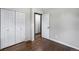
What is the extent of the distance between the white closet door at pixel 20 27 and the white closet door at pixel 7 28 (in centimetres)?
8

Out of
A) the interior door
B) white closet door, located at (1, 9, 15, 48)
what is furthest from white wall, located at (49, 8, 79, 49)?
white closet door, located at (1, 9, 15, 48)

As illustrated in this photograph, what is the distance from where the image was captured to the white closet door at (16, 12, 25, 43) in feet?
Result: 5.28

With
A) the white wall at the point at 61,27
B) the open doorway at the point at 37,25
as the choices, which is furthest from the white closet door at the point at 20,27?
the white wall at the point at 61,27

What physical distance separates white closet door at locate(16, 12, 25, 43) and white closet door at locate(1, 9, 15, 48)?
8 cm

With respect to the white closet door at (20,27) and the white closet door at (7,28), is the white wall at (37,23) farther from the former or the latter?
the white closet door at (7,28)

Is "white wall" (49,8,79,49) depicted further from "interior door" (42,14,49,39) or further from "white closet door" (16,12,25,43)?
"white closet door" (16,12,25,43)

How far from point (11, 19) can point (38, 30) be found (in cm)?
59

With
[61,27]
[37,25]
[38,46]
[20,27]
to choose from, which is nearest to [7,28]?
[20,27]

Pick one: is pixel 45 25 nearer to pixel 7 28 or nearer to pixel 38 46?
pixel 38 46

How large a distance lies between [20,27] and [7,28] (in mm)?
315

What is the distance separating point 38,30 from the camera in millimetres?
1709

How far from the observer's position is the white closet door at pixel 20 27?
5.28 ft
